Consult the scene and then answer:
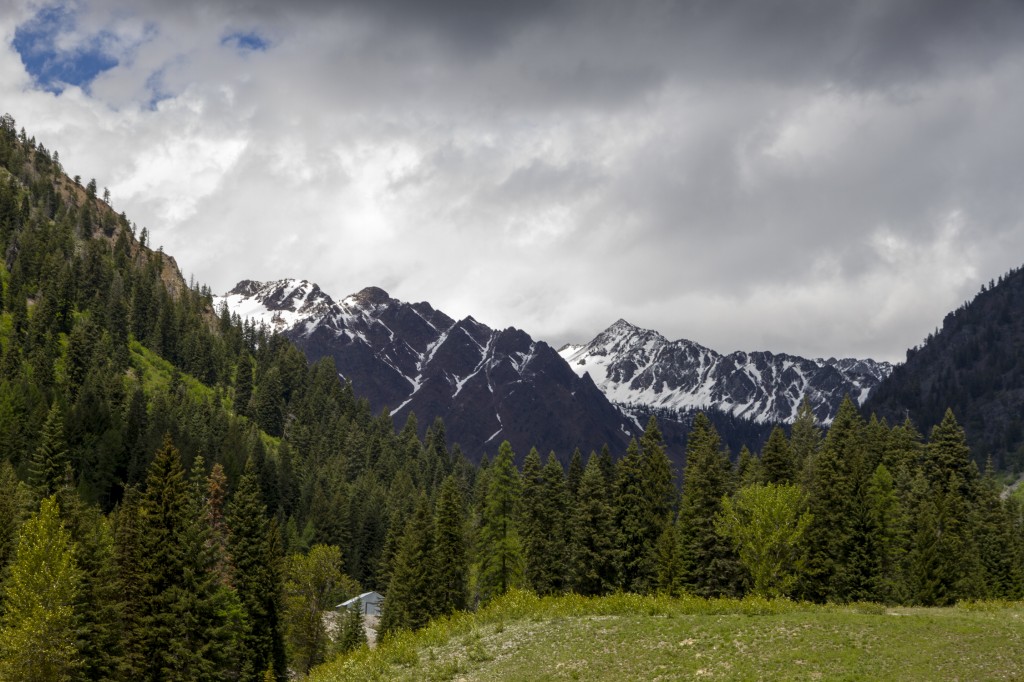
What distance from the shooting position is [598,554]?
67.9 meters

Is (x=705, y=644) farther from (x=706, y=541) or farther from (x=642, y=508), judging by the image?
(x=642, y=508)

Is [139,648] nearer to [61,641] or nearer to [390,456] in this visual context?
[61,641]

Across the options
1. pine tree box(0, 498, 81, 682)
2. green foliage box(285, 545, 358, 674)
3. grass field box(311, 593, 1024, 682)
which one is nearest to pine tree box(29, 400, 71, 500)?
green foliage box(285, 545, 358, 674)

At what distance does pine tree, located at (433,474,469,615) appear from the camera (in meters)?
71.6

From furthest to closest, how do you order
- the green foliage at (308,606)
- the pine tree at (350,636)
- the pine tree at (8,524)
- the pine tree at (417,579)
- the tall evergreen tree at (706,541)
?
the green foliage at (308,606), the pine tree at (417,579), the pine tree at (350,636), the tall evergreen tree at (706,541), the pine tree at (8,524)

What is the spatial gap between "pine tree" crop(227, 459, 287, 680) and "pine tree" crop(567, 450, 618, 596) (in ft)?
84.2

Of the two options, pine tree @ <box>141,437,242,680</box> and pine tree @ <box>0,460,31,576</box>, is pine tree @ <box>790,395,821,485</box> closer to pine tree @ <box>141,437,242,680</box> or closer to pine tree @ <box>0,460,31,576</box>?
pine tree @ <box>141,437,242,680</box>

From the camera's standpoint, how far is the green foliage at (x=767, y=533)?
2267 inches

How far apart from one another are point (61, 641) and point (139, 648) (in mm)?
5814

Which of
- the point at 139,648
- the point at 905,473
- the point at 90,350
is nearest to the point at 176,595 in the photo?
the point at 139,648

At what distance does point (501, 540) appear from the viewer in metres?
74.1

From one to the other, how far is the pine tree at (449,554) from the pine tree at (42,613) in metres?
32.0

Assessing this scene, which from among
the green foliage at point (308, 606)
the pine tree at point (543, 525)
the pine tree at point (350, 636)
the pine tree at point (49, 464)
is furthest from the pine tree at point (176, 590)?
the pine tree at point (49, 464)

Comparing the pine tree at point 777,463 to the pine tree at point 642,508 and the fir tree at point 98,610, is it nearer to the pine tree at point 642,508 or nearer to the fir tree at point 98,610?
the pine tree at point 642,508
